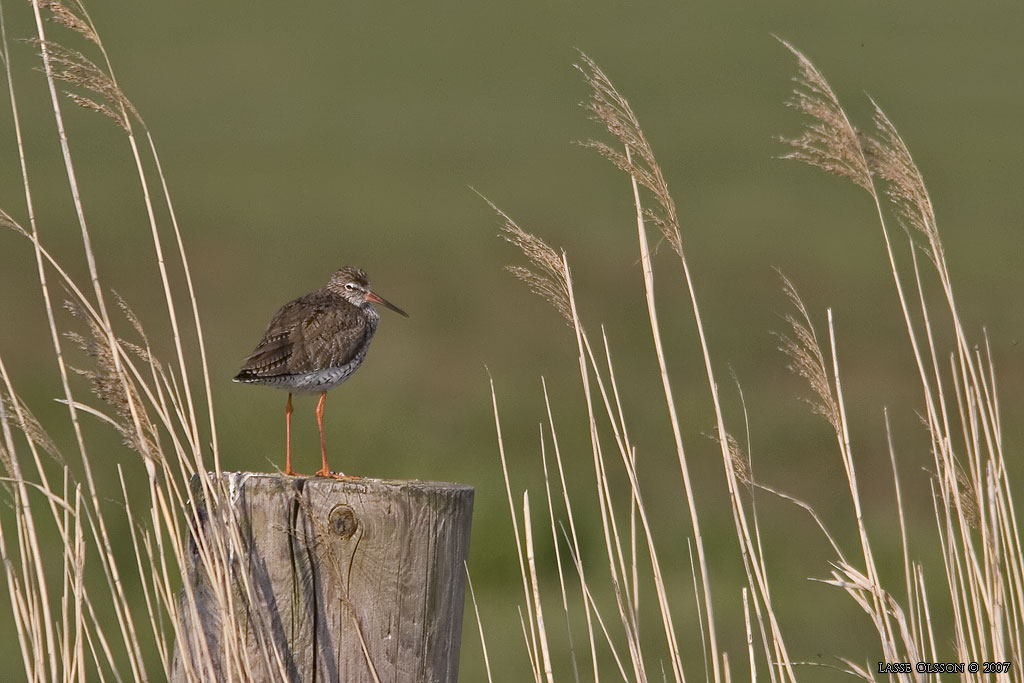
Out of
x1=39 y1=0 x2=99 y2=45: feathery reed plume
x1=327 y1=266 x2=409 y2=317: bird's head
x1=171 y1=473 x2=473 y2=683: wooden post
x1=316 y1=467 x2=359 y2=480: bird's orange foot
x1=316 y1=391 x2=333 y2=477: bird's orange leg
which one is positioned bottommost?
x1=171 y1=473 x2=473 y2=683: wooden post

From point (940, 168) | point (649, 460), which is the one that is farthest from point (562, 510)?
Answer: point (940, 168)

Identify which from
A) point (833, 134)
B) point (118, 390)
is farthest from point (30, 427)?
point (833, 134)

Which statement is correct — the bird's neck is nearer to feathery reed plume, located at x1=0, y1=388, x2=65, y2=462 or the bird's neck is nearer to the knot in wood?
feathery reed plume, located at x1=0, y1=388, x2=65, y2=462

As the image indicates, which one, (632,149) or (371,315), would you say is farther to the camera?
(371,315)

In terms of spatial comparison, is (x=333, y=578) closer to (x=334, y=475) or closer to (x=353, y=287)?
(x=334, y=475)

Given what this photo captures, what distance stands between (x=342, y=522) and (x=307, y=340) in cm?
286

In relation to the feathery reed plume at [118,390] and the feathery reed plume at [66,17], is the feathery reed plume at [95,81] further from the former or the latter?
the feathery reed plume at [118,390]

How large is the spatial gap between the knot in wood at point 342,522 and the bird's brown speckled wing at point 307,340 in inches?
107

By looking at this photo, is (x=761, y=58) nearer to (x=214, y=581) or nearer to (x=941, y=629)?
(x=941, y=629)

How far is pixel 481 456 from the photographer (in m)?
13.0

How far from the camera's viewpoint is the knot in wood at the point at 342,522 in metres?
3.84

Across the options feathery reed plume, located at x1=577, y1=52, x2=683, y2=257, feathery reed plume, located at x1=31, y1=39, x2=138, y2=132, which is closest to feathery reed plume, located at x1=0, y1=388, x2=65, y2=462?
feathery reed plume, located at x1=31, y1=39, x2=138, y2=132

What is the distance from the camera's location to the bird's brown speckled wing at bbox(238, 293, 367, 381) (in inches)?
255

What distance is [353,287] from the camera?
766 cm
